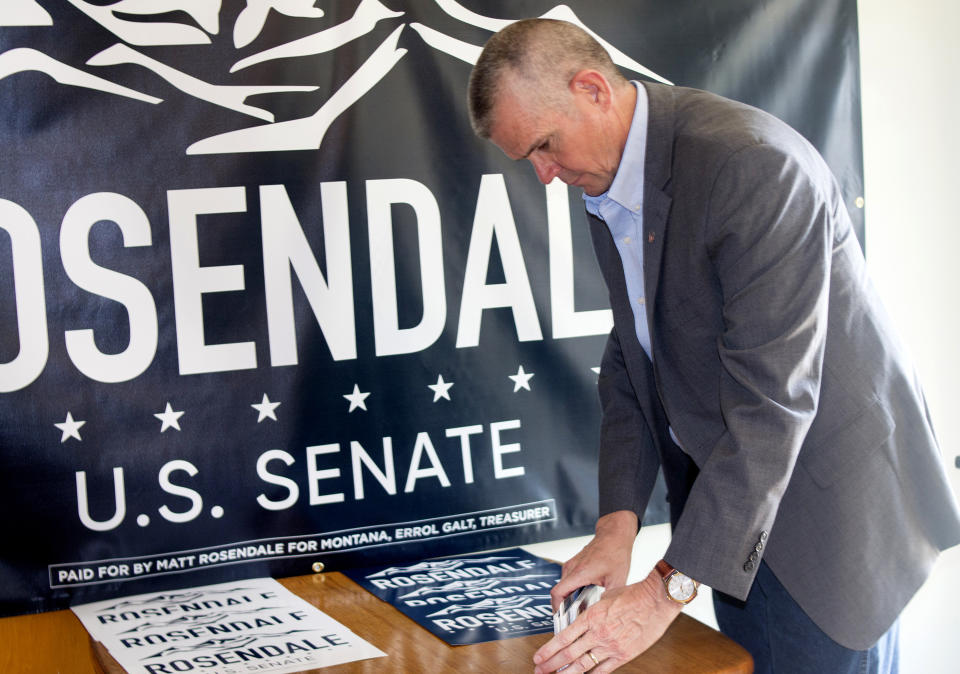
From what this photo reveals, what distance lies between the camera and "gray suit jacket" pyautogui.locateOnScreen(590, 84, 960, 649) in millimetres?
1163

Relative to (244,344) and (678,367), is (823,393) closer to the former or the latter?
(678,367)

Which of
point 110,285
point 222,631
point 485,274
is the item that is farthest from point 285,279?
point 222,631

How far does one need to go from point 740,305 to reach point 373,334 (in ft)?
3.64

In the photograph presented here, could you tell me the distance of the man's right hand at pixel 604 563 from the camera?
4.73 feet

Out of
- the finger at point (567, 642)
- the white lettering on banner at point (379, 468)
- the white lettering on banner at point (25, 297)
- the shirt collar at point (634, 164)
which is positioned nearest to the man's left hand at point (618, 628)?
the finger at point (567, 642)

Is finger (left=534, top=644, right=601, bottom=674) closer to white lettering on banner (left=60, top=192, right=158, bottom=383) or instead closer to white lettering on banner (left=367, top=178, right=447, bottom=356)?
white lettering on banner (left=367, top=178, right=447, bottom=356)

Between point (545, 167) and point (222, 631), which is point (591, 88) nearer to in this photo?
point (545, 167)

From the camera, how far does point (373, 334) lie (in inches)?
83.7

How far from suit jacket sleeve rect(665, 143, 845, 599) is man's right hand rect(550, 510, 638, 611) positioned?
0.28 meters

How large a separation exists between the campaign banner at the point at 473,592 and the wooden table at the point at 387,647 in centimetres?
3

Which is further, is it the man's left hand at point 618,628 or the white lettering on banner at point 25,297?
the white lettering on banner at point 25,297

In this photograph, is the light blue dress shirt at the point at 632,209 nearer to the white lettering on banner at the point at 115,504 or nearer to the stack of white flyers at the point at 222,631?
the stack of white flyers at the point at 222,631

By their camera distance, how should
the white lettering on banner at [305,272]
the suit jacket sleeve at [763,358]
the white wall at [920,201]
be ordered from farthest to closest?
the white wall at [920,201] < the white lettering on banner at [305,272] < the suit jacket sleeve at [763,358]

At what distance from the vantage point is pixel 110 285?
1.97 m
